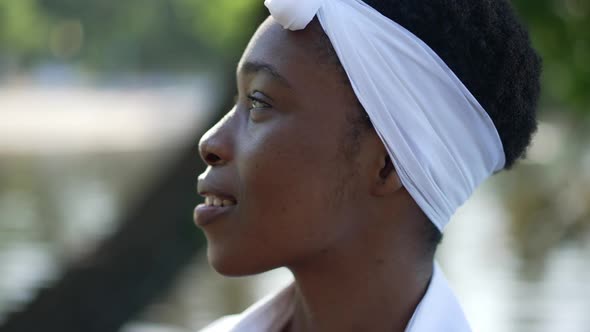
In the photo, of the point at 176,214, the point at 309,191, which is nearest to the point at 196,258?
the point at 176,214

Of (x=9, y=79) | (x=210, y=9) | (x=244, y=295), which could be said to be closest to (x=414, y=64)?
(x=210, y=9)

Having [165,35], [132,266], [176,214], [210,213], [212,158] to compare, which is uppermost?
[212,158]

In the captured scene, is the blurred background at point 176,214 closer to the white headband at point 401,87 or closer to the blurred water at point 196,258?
the blurred water at point 196,258

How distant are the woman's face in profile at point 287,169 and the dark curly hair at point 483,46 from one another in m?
0.07

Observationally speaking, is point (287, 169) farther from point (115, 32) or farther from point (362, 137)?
point (115, 32)

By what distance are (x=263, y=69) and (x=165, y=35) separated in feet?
104

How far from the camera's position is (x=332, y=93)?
7.57 ft

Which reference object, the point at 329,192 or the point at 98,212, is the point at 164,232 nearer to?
the point at 329,192

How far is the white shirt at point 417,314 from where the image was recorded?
7.75 ft

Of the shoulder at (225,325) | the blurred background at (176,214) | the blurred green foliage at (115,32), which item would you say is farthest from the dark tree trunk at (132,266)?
the shoulder at (225,325)

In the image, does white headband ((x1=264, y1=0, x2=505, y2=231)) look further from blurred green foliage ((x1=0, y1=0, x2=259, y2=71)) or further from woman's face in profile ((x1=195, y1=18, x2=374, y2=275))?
blurred green foliage ((x1=0, y1=0, x2=259, y2=71))

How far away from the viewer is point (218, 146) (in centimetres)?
235

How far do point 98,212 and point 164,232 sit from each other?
937cm

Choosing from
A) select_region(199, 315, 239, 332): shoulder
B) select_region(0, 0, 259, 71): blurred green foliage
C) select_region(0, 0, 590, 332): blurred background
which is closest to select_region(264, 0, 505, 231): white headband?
select_region(199, 315, 239, 332): shoulder
